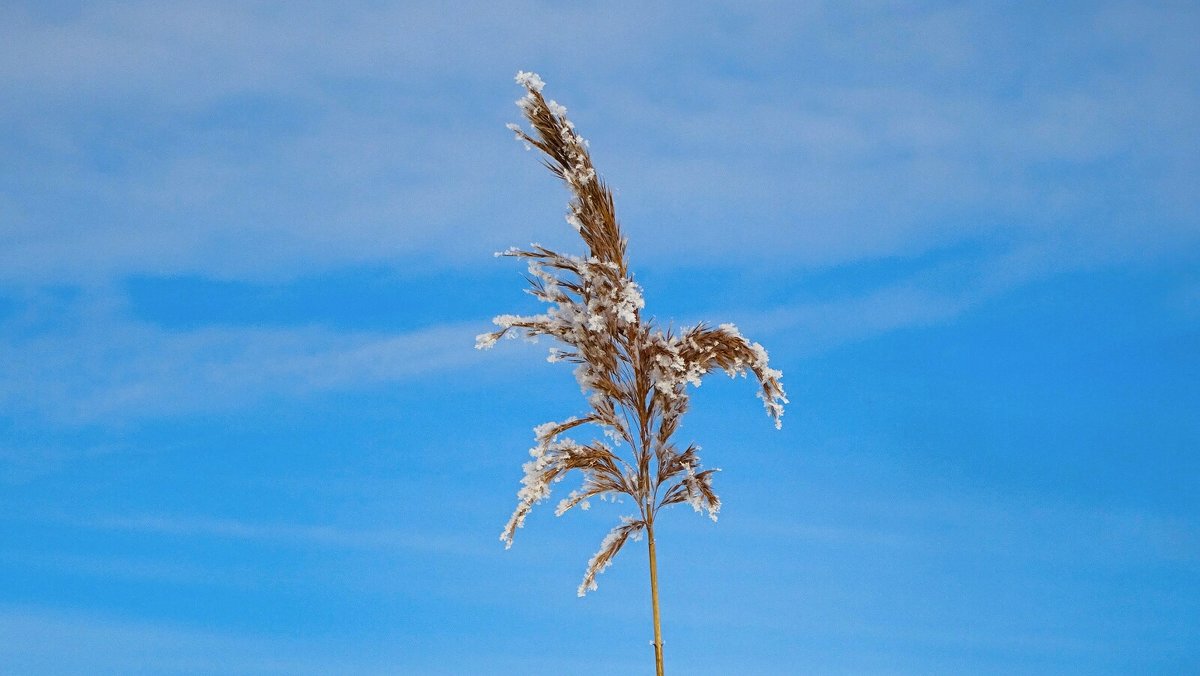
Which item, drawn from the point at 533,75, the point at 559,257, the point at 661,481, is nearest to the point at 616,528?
the point at 661,481

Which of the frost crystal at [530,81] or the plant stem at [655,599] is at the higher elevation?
the frost crystal at [530,81]

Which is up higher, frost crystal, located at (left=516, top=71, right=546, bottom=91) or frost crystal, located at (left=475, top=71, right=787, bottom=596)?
frost crystal, located at (left=516, top=71, right=546, bottom=91)

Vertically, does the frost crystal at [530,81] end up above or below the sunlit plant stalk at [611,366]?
above

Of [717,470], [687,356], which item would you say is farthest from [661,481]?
[687,356]

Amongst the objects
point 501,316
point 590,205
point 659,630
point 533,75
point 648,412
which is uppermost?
point 533,75

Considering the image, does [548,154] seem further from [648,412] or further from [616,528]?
[616,528]

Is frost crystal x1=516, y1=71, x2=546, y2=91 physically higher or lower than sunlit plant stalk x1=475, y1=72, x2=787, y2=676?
higher

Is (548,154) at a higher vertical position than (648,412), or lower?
higher

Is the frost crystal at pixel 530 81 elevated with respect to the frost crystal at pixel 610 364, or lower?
elevated

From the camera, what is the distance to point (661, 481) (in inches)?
379

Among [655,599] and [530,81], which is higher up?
[530,81]

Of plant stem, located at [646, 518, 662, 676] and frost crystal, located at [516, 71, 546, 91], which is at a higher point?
frost crystal, located at [516, 71, 546, 91]

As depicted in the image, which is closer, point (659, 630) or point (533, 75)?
point (659, 630)

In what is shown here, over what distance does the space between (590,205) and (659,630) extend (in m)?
3.62
